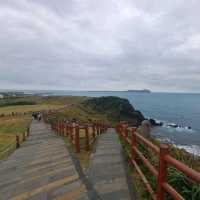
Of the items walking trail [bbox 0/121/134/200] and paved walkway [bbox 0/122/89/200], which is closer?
walking trail [bbox 0/121/134/200]

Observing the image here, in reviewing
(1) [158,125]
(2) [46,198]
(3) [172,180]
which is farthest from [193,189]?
(1) [158,125]

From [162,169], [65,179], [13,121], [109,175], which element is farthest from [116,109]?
[162,169]

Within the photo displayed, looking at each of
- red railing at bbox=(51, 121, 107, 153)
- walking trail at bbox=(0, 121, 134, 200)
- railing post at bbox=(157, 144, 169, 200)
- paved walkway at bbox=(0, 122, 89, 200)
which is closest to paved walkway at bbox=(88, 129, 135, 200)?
walking trail at bbox=(0, 121, 134, 200)

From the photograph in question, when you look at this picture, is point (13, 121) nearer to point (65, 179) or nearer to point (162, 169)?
point (65, 179)

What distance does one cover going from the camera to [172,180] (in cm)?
515

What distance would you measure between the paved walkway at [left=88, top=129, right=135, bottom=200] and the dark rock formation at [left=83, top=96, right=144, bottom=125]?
196ft

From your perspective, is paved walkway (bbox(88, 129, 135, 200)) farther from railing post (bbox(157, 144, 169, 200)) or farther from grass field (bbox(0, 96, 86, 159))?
grass field (bbox(0, 96, 86, 159))

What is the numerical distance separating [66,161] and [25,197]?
3.12 m

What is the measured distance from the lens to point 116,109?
3086 inches

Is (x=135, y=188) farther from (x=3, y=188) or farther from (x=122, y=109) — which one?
(x=122, y=109)

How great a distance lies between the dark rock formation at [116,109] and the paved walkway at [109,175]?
59766mm

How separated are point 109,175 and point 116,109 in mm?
71394

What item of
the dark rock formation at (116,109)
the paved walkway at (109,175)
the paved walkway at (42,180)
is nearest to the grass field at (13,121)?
the paved walkway at (42,180)

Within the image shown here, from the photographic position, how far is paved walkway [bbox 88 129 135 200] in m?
5.89
